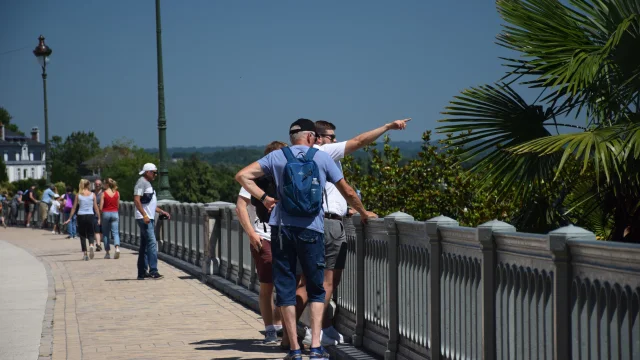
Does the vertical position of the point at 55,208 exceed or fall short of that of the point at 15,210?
it exceeds it

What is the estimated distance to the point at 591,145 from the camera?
852 centimetres

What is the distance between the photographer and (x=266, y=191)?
28.5 feet

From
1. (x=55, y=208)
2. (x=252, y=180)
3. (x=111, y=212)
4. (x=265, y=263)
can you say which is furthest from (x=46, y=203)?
(x=252, y=180)

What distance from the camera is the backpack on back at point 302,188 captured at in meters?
7.68

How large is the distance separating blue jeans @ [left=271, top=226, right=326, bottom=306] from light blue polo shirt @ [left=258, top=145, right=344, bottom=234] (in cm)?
5

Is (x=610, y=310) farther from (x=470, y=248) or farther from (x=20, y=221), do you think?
(x=20, y=221)

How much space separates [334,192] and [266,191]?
1.82ft

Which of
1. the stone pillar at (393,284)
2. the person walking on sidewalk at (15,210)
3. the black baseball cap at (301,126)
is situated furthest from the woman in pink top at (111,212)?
the person walking on sidewalk at (15,210)

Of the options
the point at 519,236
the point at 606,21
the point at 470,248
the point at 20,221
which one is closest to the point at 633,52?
the point at 606,21

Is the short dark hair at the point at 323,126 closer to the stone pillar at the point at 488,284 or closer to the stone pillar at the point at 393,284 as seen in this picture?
the stone pillar at the point at 393,284

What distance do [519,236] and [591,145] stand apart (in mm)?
3353

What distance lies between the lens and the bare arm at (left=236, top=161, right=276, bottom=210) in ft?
26.6

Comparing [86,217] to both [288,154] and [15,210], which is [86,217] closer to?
[288,154]

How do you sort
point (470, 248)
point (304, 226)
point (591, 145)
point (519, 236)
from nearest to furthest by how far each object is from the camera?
point (519, 236), point (470, 248), point (304, 226), point (591, 145)
